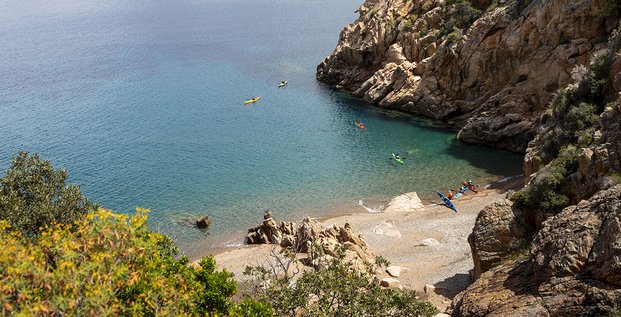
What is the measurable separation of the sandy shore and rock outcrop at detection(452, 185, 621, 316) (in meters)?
7.29

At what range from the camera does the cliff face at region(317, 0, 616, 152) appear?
59219 mm

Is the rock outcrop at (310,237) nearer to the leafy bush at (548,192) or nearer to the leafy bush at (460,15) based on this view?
the leafy bush at (548,192)

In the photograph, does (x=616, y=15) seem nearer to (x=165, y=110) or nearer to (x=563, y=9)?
(x=563, y=9)

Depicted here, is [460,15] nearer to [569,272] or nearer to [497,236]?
[497,236]

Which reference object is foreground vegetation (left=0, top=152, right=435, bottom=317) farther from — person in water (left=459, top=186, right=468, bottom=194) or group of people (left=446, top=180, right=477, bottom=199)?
person in water (left=459, top=186, right=468, bottom=194)

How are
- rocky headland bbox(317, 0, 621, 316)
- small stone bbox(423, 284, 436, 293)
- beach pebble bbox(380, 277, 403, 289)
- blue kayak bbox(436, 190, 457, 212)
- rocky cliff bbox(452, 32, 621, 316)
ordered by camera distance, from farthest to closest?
blue kayak bbox(436, 190, 457, 212)
beach pebble bbox(380, 277, 403, 289)
small stone bbox(423, 284, 436, 293)
rocky headland bbox(317, 0, 621, 316)
rocky cliff bbox(452, 32, 621, 316)

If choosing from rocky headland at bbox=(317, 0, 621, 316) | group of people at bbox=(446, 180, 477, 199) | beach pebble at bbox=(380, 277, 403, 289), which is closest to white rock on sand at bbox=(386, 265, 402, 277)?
beach pebble at bbox=(380, 277, 403, 289)

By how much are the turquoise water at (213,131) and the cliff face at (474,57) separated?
3390 mm

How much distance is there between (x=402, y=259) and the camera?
40625 mm

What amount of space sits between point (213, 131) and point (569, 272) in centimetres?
5799

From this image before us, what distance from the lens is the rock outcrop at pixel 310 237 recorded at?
129 ft

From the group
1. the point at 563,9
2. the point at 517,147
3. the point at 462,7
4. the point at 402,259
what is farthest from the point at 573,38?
the point at 402,259

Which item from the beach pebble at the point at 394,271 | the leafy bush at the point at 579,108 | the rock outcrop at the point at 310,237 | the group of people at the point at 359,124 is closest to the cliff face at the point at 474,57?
the group of people at the point at 359,124

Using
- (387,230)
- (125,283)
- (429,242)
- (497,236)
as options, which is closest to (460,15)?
(387,230)
